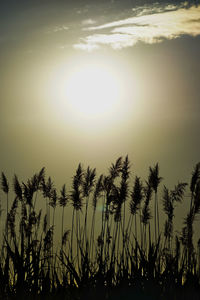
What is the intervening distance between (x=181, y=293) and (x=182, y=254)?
1.06 metres

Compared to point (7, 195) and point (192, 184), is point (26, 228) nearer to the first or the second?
point (7, 195)

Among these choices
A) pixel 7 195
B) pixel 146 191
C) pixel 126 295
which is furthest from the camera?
pixel 7 195

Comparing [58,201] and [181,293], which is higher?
[58,201]

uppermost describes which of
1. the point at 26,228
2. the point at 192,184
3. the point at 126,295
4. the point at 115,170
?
the point at 115,170

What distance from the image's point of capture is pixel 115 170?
8766mm

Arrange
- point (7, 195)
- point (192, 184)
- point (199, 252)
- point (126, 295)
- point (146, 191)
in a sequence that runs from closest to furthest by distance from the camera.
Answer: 1. point (126, 295)
2. point (192, 184)
3. point (199, 252)
4. point (146, 191)
5. point (7, 195)

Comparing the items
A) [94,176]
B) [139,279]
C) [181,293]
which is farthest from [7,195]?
[181,293]

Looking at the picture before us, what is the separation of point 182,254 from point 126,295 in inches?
62.3

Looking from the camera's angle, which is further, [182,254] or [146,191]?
[146,191]

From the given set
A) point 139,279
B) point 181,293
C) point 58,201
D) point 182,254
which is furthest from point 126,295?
point 58,201

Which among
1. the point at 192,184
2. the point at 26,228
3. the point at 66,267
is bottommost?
the point at 66,267

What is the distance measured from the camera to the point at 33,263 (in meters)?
6.97

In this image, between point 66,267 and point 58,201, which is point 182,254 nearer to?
point 66,267

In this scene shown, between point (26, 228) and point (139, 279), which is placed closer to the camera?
point (139, 279)
